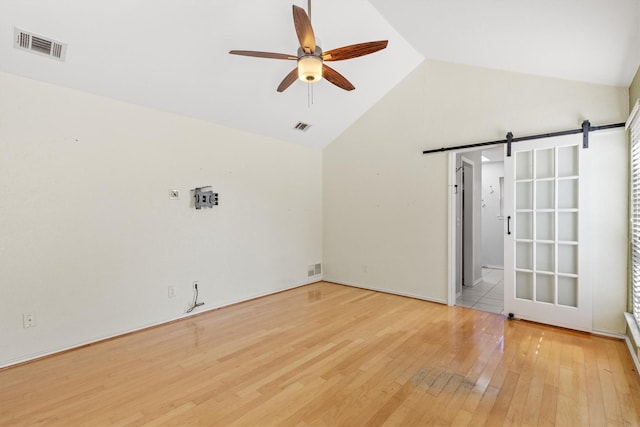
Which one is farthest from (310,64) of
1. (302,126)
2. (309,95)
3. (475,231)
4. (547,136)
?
(475,231)

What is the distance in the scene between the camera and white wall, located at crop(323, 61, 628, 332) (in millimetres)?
3191

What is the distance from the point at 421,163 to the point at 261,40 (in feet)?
8.94

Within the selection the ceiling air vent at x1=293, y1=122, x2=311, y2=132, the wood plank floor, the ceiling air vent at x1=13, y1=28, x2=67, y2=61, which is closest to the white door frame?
the wood plank floor

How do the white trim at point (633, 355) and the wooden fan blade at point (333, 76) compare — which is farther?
the wooden fan blade at point (333, 76)

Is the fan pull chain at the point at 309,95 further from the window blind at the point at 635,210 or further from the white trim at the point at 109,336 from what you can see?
the window blind at the point at 635,210

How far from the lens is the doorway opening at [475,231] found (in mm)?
4191

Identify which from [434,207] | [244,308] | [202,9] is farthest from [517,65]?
[244,308]

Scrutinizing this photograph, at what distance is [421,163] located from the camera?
4.47 metres

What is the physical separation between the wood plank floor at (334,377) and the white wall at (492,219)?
409 centimetres

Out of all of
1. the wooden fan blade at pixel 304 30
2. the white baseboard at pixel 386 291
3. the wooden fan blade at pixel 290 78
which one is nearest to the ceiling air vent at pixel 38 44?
the wooden fan blade at pixel 290 78

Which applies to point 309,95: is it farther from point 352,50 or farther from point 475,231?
point 475,231

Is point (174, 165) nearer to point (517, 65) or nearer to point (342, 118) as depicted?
point (342, 118)

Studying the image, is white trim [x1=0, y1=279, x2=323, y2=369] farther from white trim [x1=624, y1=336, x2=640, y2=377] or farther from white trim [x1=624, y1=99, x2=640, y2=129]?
white trim [x1=624, y1=99, x2=640, y2=129]

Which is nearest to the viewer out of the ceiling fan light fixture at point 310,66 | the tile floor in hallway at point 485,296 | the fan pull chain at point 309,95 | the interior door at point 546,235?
the ceiling fan light fixture at point 310,66
